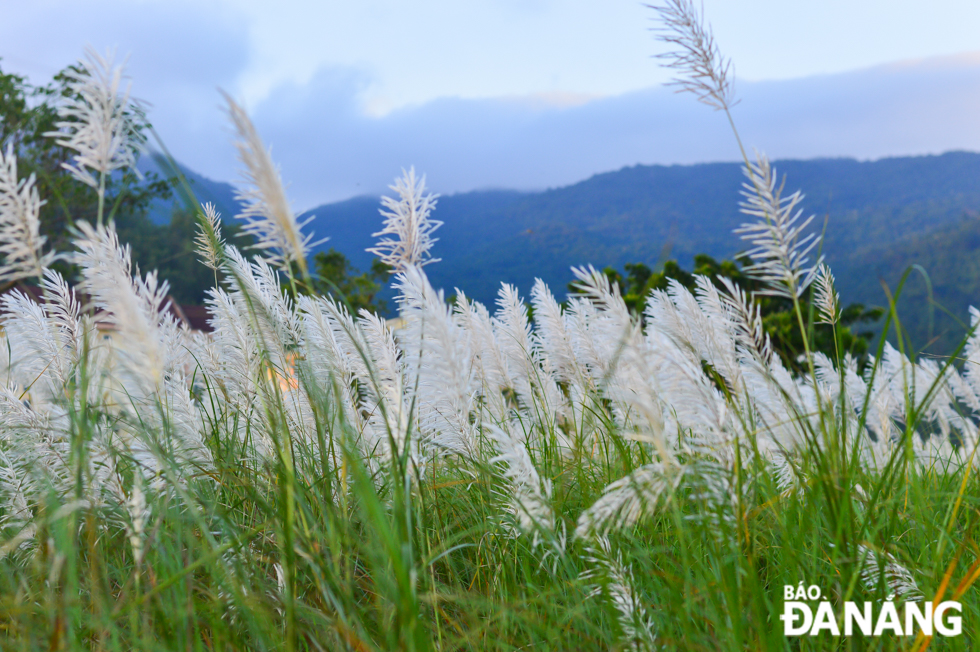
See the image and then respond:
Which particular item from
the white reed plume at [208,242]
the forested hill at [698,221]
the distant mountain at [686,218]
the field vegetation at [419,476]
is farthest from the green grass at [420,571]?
the distant mountain at [686,218]

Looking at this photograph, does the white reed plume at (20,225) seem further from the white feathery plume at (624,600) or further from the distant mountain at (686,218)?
the distant mountain at (686,218)

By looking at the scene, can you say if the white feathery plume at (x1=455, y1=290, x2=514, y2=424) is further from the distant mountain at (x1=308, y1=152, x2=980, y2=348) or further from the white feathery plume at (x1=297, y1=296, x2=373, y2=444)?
the distant mountain at (x1=308, y1=152, x2=980, y2=348)

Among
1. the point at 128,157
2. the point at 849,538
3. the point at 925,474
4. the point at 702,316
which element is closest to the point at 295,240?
the point at 128,157

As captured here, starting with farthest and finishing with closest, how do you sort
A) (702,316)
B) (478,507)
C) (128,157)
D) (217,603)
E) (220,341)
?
(220,341)
(478,507)
(702,316)
(128,157)
(217,603)

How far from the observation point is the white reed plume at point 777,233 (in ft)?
4.31

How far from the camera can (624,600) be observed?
3.46ft

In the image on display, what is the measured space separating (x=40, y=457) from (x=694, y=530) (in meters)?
1.83

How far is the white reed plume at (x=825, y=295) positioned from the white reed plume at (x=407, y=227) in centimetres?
108

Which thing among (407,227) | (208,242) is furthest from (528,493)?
(208,242)

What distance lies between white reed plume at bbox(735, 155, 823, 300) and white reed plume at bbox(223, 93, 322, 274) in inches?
38.8

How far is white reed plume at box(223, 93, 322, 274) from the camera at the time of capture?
3.14 ft

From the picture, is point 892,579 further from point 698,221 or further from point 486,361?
point 698,221

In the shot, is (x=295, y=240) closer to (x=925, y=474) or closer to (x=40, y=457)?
(x=40, y=457)

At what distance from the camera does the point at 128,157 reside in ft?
3.91
